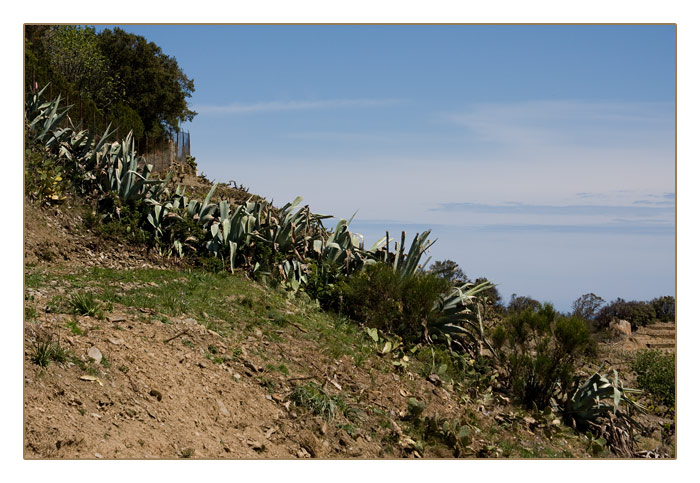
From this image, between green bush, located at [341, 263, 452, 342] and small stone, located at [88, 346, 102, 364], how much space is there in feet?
A: 13.3

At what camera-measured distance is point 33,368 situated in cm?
518

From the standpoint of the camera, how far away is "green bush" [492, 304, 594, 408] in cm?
800

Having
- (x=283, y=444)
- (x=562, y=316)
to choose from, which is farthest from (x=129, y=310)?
(x=562, y=316)

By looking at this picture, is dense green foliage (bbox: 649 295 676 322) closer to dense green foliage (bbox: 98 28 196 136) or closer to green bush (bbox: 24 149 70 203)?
green bush (bbox: 24 149 70 203)

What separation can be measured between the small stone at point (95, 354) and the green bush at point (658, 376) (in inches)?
349

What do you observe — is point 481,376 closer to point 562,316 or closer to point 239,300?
point 562,316

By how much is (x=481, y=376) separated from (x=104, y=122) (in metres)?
13.3

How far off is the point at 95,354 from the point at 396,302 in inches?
173

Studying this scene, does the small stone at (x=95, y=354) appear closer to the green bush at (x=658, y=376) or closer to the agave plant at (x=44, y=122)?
the agave plant at (x=44, y=122)

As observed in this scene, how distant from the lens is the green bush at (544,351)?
800cm

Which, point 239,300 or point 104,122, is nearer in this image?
point 239,300

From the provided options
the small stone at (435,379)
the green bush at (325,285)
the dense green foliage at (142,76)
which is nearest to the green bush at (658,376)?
the small stone at (435,379)

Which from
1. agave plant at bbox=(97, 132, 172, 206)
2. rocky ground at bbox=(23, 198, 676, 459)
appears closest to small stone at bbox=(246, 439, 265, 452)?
rocky ground at bbox=(23, 198, 676, 459)

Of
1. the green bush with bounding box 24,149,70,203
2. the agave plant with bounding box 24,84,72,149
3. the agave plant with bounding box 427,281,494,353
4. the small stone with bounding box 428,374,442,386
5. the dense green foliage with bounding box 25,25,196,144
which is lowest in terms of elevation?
the small stone with bounding box 428,374,442,386
